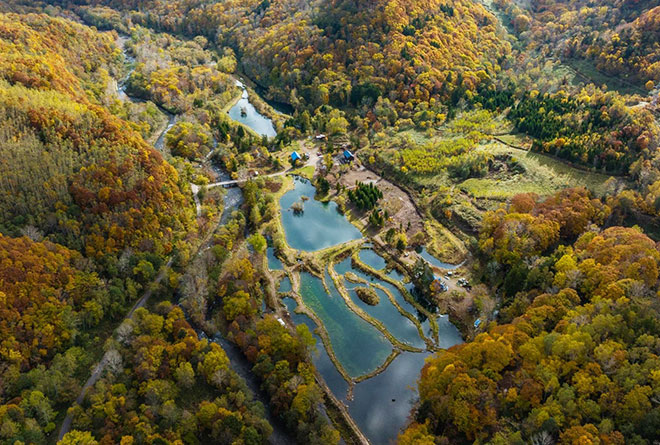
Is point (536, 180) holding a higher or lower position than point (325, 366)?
higher

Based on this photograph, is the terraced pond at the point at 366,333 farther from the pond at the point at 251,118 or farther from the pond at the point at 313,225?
the pond at the point at 251,118

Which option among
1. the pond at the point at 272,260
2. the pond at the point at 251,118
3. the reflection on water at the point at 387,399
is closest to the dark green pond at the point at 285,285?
the pond at the point at 272,260

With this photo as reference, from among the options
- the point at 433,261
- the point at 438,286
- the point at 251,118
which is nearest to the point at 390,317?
the point at 438,286

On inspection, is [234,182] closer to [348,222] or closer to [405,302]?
[348,222]

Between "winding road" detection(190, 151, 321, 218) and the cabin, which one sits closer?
the cabin

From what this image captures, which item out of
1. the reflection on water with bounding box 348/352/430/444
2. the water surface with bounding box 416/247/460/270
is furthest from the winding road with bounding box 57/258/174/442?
the water surface with bounding box 416/247/460/270

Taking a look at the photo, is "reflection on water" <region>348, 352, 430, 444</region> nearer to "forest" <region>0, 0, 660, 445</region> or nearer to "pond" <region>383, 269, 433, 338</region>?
"forest" <region>0, 0, 660, 445</region>
